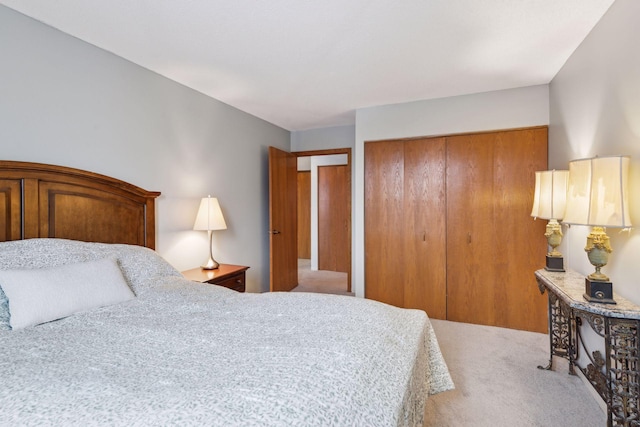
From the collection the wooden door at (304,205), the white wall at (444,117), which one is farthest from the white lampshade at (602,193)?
the wooden door at (304,205)

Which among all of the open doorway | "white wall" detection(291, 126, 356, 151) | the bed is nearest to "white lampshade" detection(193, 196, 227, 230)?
the bed

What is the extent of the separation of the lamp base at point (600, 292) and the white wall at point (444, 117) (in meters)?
2.06

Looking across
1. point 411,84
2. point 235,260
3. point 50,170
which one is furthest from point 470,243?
point 50,170

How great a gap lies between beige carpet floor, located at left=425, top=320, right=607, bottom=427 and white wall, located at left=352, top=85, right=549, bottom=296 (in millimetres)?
1507

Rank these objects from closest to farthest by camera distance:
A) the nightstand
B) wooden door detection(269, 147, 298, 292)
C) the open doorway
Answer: the nightstand < wooden door detection(269, 147, 298, 292) < the open doorway

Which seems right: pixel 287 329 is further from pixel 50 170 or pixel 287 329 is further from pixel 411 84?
pixel 411 84

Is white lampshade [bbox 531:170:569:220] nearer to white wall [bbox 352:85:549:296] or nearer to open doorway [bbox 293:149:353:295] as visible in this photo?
white wall [bbox 352:85:549:296]

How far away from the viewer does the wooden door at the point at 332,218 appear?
6.19 metres

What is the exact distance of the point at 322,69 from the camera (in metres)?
2.67

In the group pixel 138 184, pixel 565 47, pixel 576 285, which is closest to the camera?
pixel 576 285

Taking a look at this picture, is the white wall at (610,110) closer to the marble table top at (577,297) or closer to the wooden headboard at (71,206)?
the marble table top at (577,297)

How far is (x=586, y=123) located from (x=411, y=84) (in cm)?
144

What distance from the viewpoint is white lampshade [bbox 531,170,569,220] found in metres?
2.19

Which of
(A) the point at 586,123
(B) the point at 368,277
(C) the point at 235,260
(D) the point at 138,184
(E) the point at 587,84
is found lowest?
(B) the point at 368,277
